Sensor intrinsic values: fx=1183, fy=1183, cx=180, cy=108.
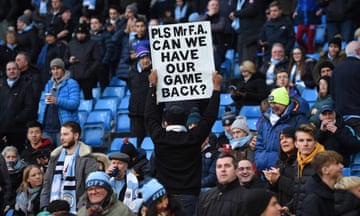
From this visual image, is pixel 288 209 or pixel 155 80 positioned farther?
pixel 155 80

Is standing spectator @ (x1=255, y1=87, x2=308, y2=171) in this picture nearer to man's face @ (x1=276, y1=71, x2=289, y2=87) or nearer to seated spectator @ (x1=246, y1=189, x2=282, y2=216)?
man's face @ (x1=276, y1=71, x2=289, y2=87)

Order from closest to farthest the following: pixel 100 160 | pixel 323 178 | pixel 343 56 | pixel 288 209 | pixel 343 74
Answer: pixel 323 178
pixel 288 209
pixel 100 160
pixel 343 74
pixel 343 56

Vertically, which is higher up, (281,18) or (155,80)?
(281,18)

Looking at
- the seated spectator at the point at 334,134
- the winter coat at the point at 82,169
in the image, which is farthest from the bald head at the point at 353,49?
the winter coat at the point at 82,169

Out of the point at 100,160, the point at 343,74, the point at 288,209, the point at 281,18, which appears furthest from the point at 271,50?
the point at 288,209

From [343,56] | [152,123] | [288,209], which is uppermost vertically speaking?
[343,56]

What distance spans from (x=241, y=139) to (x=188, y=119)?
55.5 inches

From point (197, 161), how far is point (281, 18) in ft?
23.4

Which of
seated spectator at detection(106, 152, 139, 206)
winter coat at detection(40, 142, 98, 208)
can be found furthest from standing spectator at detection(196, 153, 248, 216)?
winter coat at detection(40, 142, 98, 208)

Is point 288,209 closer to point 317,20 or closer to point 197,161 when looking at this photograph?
point 197,161

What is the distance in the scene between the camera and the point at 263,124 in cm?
1362

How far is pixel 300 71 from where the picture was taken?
55.9 feet

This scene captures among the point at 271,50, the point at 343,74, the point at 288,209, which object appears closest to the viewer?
the point at 288,209

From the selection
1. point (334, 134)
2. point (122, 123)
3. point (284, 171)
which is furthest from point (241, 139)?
point (122, 123)
